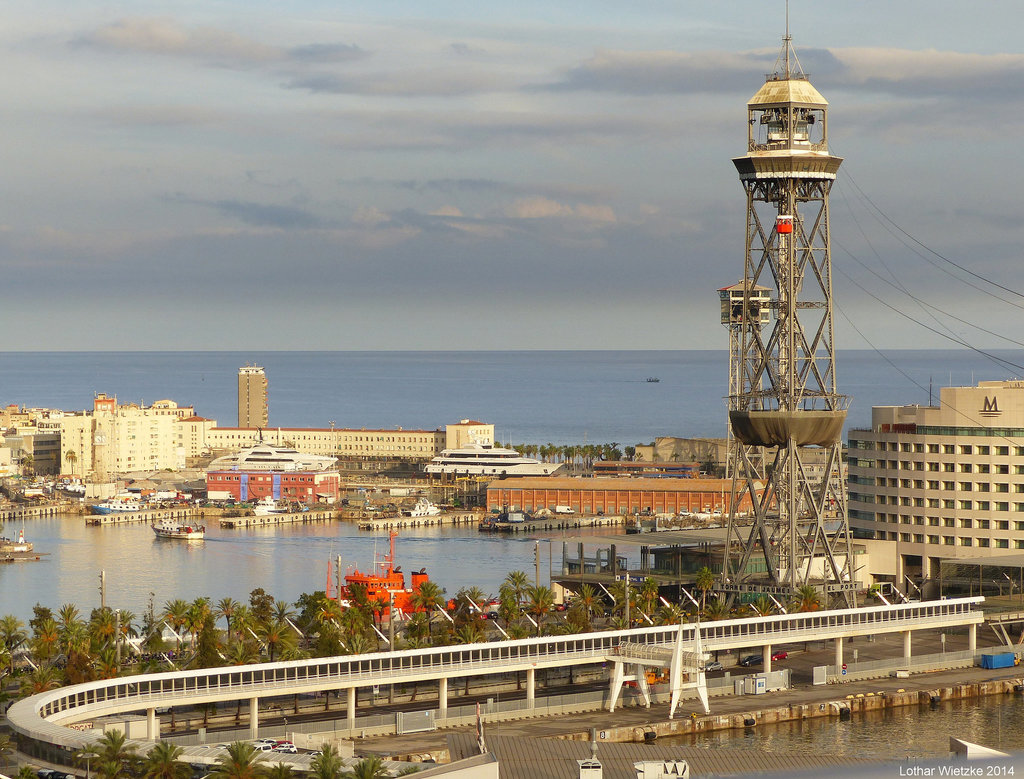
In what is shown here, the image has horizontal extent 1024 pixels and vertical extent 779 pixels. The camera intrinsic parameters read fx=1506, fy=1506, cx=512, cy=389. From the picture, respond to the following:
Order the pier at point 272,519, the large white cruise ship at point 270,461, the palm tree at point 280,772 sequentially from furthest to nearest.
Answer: the large white cruise ship at point 270,461
the pier at point 272,519
the palm tree at point 280,772

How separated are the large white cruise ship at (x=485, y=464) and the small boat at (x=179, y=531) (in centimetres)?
2935

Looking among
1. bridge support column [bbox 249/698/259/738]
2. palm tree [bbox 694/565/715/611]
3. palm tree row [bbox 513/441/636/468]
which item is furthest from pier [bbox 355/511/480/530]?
bridge support column [bbox 249/698/259/738]

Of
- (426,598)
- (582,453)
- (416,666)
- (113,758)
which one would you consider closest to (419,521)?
(582,453)

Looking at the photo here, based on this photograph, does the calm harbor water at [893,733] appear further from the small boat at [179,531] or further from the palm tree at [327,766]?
the small boat at [179,531]

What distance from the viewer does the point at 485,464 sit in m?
120

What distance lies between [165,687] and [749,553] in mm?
25255

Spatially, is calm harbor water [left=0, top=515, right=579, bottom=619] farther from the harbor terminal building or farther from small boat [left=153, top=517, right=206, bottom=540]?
the harbor terminal building

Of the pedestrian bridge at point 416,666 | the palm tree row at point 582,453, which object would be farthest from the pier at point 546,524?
the pedestrian bridge at point 416,666

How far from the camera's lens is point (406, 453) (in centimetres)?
13125

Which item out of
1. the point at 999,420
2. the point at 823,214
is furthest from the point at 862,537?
the point at 823,214

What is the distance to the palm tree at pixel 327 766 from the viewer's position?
2455cm

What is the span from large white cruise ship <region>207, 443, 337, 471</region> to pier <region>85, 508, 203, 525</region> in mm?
8425

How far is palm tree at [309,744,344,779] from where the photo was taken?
2455 cm

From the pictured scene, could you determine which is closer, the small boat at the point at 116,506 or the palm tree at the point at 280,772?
the palm tree at the point at 280,772
